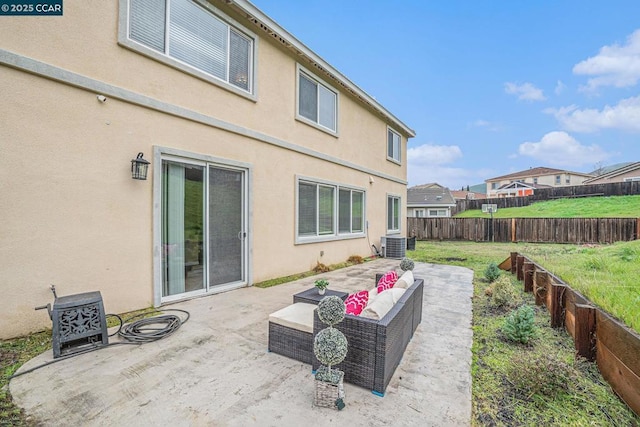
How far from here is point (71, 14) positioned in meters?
3.71

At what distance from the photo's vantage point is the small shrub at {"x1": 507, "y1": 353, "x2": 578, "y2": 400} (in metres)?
2.34

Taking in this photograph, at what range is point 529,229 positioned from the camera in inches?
649

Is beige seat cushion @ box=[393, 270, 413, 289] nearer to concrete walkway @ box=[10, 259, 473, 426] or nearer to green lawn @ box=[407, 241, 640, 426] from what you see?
concrete walkway @ box=[10, 259, 473, 426]

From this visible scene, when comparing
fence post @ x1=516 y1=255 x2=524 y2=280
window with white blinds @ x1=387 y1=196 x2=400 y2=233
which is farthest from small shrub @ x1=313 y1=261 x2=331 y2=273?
window with white blinds @ x1=387 y1=196 x2=400 y2=233

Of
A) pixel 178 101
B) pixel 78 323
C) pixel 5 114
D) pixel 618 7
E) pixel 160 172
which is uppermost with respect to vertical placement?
pixel 618 7

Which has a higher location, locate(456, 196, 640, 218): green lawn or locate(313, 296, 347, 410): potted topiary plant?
locate(456, 196, 640, 218): green lawn

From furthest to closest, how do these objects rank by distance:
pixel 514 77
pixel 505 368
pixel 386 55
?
pixel 514 77 → pixel 386 55 → pixel 505 368

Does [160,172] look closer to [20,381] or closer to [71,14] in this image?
[71,14]

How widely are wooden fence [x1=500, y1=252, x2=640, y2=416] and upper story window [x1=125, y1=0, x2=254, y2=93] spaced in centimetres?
635

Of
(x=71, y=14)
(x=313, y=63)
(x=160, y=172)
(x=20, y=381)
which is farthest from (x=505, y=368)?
(x=313, y=63)

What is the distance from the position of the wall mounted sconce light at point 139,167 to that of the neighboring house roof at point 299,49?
3.42m

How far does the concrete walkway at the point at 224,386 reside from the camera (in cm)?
204

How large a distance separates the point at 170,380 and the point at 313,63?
24.7ft

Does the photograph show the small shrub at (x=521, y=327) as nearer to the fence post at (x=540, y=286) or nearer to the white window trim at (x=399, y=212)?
the fence post at (x=540, y=286)
